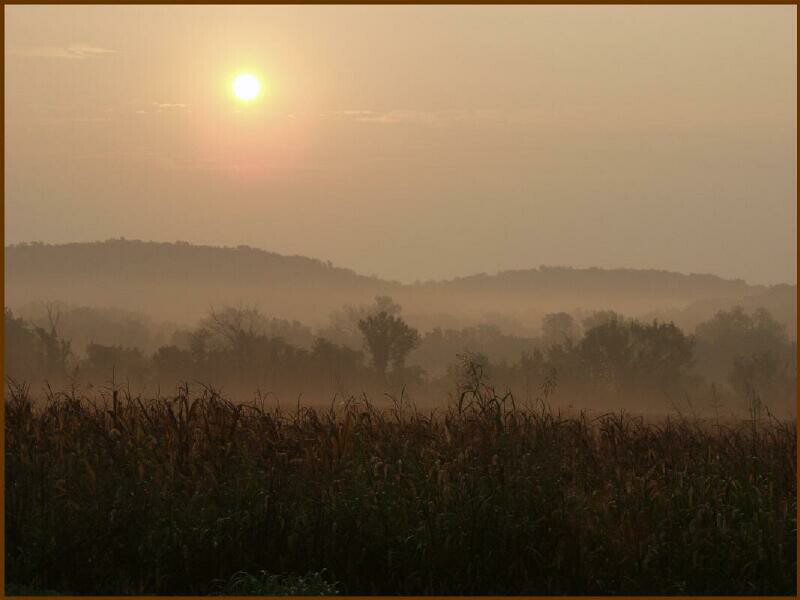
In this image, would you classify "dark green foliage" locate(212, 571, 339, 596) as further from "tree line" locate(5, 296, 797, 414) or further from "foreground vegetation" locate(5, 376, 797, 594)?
"tree line" locate(5, 296, 797, 414)

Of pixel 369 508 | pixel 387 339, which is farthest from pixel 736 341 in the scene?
pixel 369 508

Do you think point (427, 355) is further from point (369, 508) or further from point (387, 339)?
point (369, 508)

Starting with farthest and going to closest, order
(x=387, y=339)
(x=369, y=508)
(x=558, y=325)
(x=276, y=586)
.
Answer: (x=558, y=325) < (x=387, y=339) < (x=369, y=508) < (x=276, y=586)

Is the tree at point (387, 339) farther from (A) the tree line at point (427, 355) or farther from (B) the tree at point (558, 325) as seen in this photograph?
(B) the tree at point (558, 325)

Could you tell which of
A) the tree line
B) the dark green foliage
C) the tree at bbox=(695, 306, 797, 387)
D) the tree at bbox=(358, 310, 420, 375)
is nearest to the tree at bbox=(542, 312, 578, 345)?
the tree line

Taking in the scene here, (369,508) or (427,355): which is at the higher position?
(427,355)

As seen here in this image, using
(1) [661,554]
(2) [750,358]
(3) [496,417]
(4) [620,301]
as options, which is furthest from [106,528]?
(4) [620,301]

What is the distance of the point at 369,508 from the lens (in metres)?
9.89

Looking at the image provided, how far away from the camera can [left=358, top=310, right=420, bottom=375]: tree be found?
33281mm

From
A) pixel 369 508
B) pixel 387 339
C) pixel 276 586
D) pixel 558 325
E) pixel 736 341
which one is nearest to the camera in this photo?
pixel 276 586

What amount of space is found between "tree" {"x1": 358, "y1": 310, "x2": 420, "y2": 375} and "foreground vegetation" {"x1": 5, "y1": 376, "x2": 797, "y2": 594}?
2099cm

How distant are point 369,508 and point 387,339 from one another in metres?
24.1

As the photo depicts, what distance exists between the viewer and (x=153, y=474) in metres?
10.7

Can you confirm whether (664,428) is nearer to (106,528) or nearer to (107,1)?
(106,528)
